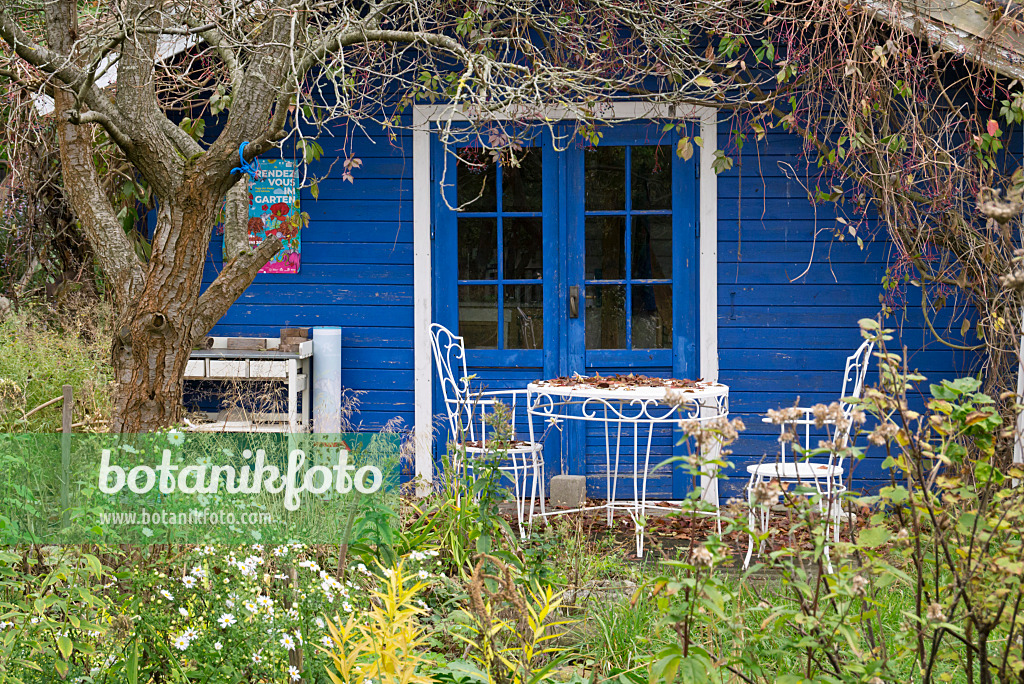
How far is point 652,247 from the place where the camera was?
534 cm

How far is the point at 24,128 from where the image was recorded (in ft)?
17.6

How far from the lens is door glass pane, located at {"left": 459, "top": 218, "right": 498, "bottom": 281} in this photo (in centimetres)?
543

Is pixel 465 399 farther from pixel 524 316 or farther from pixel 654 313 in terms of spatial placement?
pixel 654 313

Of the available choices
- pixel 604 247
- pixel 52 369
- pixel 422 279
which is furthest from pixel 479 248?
pixel 52 369

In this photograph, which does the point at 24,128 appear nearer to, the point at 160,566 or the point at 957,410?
the point at 160,566

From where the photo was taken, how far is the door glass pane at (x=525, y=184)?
17.7 feet

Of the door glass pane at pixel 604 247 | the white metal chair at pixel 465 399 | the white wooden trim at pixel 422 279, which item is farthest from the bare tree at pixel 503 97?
the white metal chair at pixel 465 399

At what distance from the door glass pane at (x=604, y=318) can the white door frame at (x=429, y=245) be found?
0.48m

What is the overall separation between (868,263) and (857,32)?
1.33 m

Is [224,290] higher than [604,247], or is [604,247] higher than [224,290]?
[604,247]

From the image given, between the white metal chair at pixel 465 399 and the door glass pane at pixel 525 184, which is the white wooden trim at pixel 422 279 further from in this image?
the door glass pane at pixel 525 184

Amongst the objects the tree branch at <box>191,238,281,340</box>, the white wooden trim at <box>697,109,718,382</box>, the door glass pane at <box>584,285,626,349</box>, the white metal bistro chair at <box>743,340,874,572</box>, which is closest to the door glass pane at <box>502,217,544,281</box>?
the door glass pane at <box>584,285,626,349</box>

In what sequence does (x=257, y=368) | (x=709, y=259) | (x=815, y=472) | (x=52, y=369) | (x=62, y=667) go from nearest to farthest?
(x=62, y=667) < (x=815, y=472) < (x=52, y=369) < (x=257, y=368) < (x=709, y=259)

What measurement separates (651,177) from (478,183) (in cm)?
103
